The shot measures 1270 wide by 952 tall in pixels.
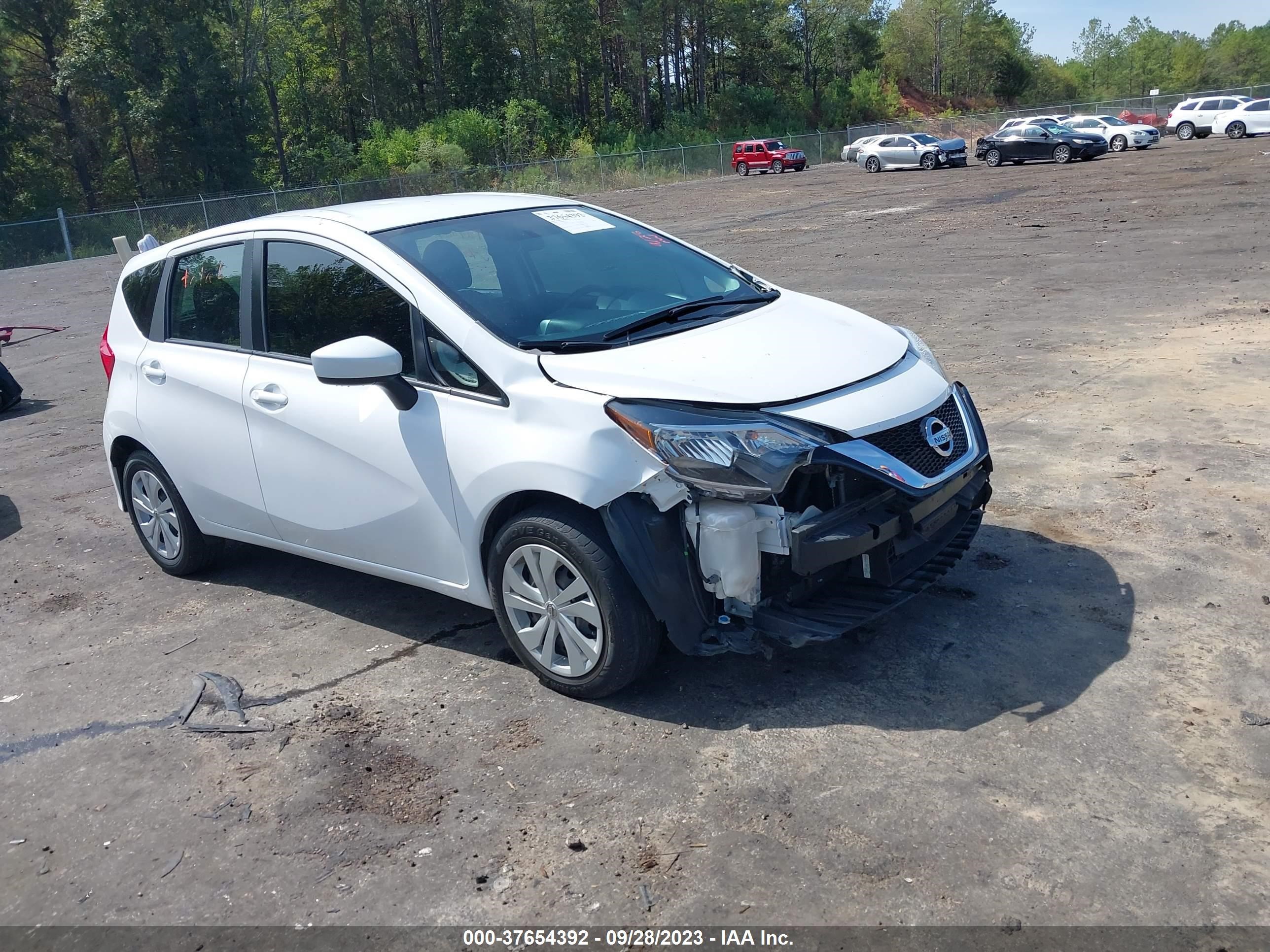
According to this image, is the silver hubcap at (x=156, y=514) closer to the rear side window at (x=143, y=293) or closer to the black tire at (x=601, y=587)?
the rear side window at (x=143, y=293)

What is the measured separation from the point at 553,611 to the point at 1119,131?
47490mm

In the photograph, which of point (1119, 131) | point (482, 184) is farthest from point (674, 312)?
point (1119, 131)

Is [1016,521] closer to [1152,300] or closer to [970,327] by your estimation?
[970,327]

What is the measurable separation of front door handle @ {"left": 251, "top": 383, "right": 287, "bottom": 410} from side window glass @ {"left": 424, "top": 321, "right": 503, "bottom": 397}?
90 centimetres

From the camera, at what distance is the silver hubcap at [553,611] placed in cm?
403

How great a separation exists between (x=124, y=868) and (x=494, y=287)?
254cm

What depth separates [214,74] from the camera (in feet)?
165

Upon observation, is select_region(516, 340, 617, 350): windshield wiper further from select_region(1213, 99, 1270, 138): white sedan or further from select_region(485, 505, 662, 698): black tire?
select_region(1213, 99, 1270, 138): white sedan

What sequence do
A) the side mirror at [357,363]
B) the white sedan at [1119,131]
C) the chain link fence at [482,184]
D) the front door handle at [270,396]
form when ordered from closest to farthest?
the side mirror at [357,363] → the front door handle at [270,396] → the chain link fence at [482,184] → the white sedan at [1119,131]

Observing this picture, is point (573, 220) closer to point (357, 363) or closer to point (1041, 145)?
point (357, 363)

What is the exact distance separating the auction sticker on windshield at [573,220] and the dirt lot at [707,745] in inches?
73.9

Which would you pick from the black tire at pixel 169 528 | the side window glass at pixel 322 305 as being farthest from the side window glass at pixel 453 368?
the black tire at pixel 169 528

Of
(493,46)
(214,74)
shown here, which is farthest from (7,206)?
(493,46)

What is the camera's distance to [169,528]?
19.5 feet
